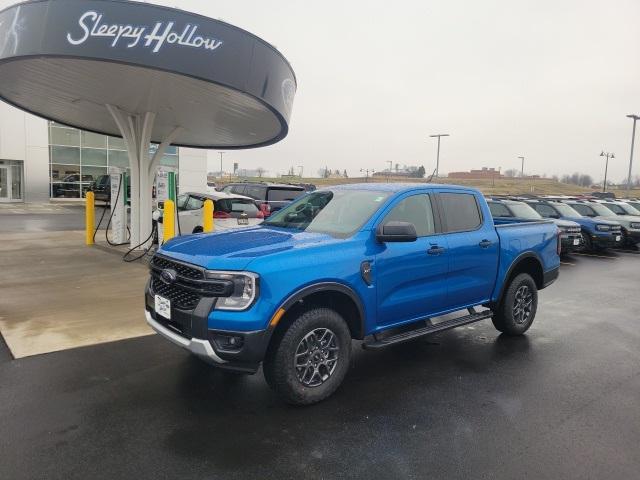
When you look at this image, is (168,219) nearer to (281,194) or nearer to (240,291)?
(281,194)

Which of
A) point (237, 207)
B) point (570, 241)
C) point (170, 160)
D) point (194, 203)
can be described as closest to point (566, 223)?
point (570, 241)

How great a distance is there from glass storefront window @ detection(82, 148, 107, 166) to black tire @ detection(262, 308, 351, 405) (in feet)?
101

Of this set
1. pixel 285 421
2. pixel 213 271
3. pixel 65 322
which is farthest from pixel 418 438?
pixel 65 322

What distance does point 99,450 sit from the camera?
3.20m

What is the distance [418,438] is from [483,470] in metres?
0.52

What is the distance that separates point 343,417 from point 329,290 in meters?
0.99

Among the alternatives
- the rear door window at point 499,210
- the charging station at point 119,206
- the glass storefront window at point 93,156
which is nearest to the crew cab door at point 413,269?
the rear door window at point 499,210

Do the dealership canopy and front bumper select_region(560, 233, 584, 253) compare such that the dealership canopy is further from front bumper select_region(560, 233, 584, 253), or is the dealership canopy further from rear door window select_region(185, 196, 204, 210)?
front bumper select_region(560, 233, 584, 253)

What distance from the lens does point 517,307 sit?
19.6ft

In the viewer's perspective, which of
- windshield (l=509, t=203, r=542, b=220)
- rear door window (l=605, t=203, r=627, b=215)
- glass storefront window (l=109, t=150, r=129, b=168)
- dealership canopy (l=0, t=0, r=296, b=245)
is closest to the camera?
dealership canopy (l=0, t=0, r=296, b=245)

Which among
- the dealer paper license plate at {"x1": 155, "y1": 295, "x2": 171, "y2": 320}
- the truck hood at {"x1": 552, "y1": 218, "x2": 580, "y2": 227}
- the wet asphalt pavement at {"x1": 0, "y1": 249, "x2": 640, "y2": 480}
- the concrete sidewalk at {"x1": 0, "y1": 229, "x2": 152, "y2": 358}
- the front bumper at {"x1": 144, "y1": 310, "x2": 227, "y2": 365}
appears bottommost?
the wet asphalt pavement at {"x1": 0, "y1": 249, "x2": 640, "y2": 480}

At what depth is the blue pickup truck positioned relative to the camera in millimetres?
3600

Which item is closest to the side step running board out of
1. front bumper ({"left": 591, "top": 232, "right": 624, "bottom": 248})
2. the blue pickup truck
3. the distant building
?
the blue pickup truck

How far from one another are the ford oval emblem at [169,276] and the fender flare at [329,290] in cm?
91
